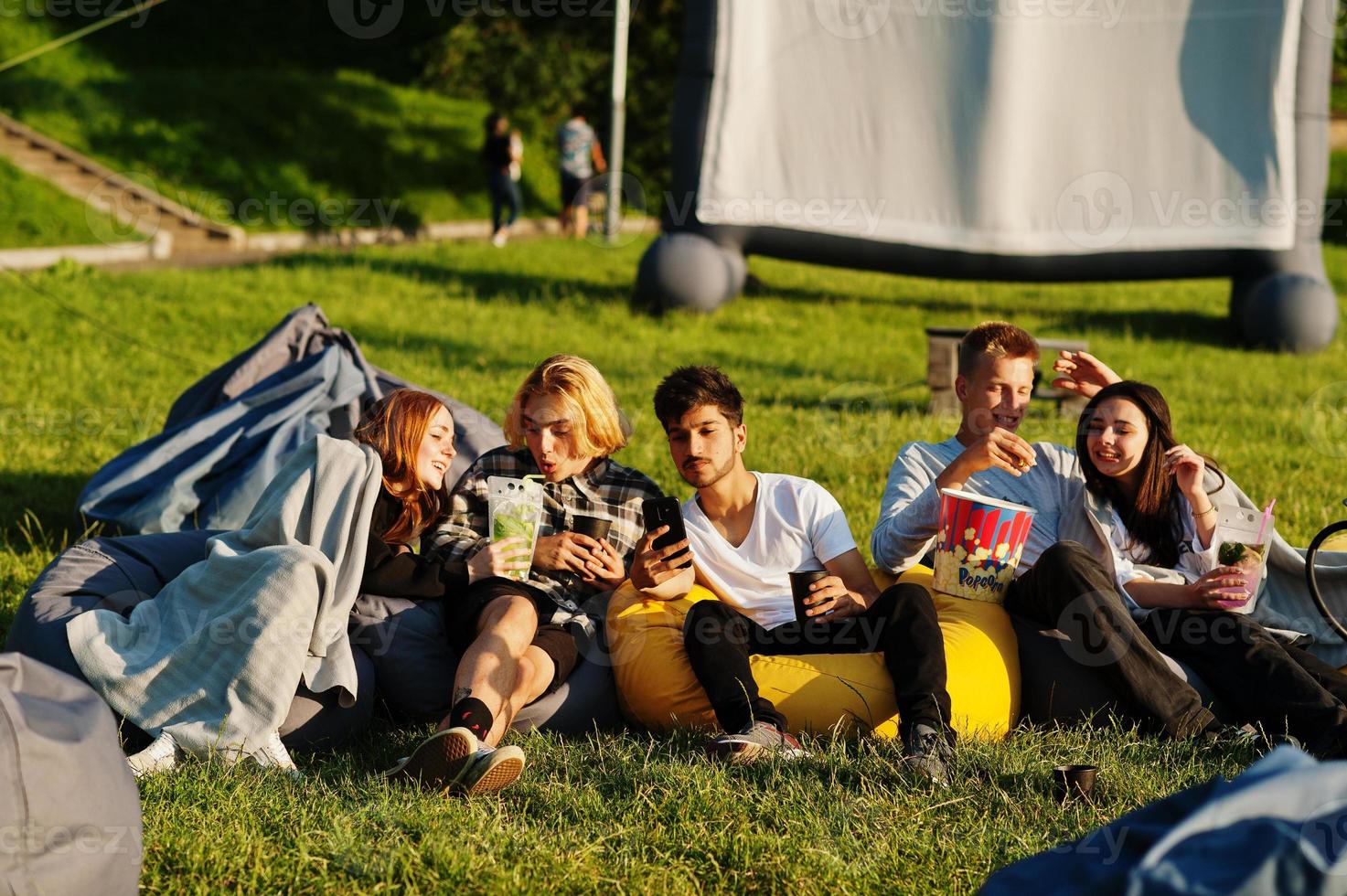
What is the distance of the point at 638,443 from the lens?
815 centimetres

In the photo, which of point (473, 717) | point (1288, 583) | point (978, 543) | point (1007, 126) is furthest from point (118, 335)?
point (1288, 583)

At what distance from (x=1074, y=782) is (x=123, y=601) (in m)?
2.96

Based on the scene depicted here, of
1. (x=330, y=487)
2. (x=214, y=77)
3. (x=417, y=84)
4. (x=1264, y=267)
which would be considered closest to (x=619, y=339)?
(x=1264, y=267)

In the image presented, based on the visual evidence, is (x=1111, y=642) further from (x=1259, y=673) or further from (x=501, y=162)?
(x=501, y=162)

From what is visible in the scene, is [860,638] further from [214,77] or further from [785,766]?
[214,77]

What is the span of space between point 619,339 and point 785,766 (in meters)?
7.84

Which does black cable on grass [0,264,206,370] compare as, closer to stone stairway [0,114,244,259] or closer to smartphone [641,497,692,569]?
stone stairway [0,114,244,259]

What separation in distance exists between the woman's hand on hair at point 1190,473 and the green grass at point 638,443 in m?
0.83

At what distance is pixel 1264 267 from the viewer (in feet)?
37.9

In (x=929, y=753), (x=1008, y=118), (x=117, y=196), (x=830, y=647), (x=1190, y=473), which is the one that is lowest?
(x=929, y=753)

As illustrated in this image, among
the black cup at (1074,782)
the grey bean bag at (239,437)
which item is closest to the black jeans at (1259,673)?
the black cup at (1074,782)

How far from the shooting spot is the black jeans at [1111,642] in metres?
4.15

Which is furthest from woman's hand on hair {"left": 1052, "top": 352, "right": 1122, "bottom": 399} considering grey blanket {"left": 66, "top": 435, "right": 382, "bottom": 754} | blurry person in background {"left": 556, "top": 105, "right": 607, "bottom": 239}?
blurry person in background {"left": 556, "top": 105, "right": 607, "bottom": 239}

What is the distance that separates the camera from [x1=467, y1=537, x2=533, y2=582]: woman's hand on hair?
4.42 meters
